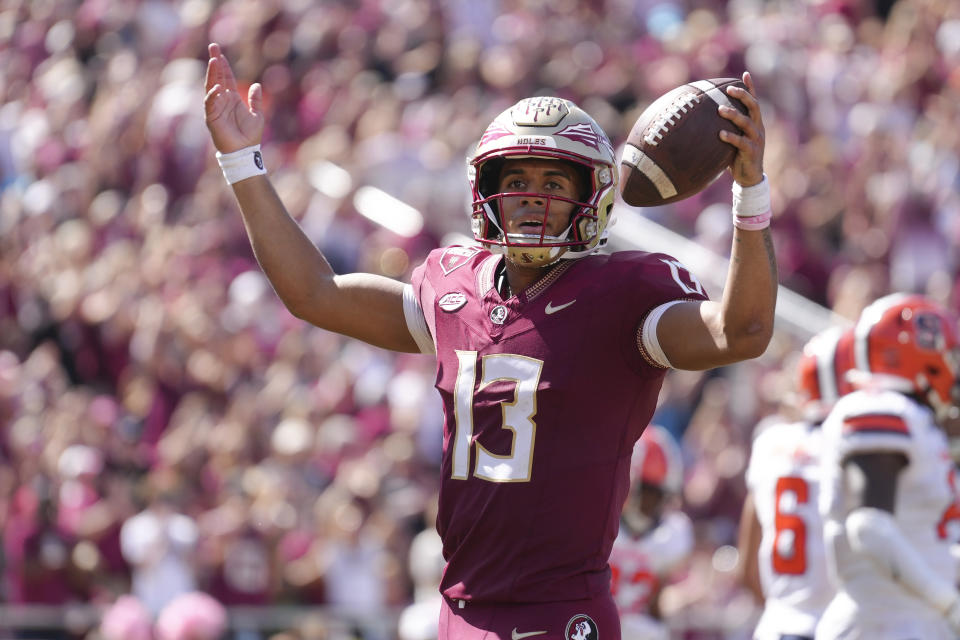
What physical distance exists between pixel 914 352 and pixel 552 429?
2.31m

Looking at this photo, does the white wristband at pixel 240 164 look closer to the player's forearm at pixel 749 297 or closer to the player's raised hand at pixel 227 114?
the player's raised hand at pixel 227 114

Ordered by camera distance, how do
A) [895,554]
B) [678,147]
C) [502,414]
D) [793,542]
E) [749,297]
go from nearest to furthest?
[749,297]
[678,147]
[502,414]
[895,554]
[793,542]

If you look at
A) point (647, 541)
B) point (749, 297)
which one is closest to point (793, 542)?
point (647, 541)

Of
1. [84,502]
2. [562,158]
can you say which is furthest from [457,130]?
[562,158]

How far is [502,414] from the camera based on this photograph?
420 centimetres

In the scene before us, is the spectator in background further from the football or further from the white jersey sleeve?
the football

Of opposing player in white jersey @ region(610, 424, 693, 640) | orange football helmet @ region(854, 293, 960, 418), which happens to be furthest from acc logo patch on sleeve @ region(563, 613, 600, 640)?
opposing player in white jersey @ region(610, 424, 693, 640)

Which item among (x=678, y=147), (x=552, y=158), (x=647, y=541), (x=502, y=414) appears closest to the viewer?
(x=678, y=147)

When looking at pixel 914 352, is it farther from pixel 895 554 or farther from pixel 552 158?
pixel 552 158

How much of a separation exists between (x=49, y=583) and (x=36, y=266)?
12.1 feet

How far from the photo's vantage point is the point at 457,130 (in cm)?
1243

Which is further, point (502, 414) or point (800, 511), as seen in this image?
point (800, 511)

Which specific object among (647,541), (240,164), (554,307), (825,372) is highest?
(240,164)

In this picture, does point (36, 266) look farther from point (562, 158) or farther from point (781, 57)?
point (562, 158)
